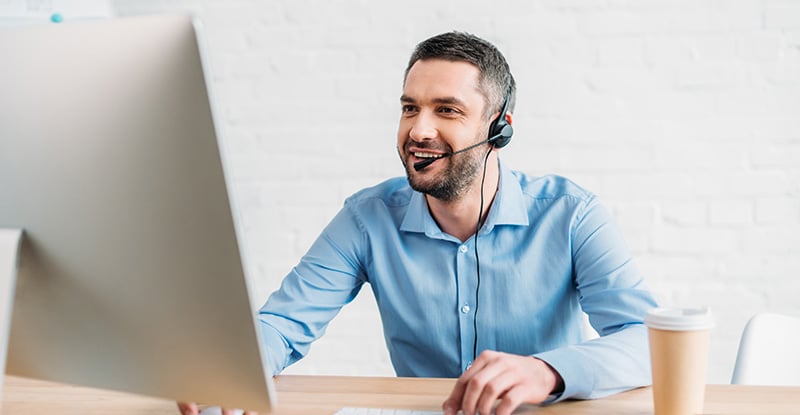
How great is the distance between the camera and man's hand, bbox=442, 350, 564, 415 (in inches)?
37.3

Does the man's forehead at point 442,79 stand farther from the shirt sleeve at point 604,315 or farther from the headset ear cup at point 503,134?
the shirt sleeve at point 604,315

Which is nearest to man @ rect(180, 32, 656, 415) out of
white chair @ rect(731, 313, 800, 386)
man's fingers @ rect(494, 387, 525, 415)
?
white chair @ rect(731, 313, 800, 386)

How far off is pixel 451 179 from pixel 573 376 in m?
0.63

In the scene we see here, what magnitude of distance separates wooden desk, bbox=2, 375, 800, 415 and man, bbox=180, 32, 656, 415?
1.12 ft

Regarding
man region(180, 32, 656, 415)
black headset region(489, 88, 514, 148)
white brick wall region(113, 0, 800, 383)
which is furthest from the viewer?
white brick wall region(113, 0, 800, 383)

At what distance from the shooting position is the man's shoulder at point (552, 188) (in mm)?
1594

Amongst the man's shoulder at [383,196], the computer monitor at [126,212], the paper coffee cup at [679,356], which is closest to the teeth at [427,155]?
the man's shoulder at [383,196]

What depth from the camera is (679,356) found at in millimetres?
893

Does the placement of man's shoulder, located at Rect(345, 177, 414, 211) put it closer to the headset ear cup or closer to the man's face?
the man's face

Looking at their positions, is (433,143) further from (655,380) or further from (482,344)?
(655,380)

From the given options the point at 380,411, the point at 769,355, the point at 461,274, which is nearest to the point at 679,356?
the point at 380,411

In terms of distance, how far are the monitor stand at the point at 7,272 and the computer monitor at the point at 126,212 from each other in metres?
0.01

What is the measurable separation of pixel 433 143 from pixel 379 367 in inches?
37.8

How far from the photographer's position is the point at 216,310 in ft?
2.04
